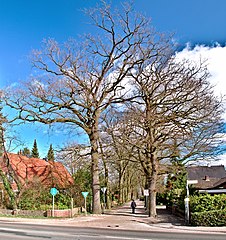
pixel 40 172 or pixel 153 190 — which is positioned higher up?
pixel 40 172

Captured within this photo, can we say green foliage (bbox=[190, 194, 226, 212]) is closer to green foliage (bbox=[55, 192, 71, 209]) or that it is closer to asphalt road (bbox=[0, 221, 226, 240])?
asphalt road (bbox=[0, 221, 226, 240])

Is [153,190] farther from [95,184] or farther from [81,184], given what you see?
[81,184]

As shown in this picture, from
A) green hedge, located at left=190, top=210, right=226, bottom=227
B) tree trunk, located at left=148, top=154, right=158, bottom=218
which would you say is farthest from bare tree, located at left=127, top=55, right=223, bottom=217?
green hedge, located at left=190, top=210, right=226, bottom=227

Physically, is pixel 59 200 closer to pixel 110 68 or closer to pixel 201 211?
pixel 110 68

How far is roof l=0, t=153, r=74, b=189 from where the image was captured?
116ft

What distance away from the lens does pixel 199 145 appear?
26.1 metres

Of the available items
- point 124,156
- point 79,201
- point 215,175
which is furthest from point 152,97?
point 215,175

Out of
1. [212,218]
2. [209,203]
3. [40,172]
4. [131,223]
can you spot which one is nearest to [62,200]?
[40,172]

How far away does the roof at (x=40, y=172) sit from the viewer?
35.5 m

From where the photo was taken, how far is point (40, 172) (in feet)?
126

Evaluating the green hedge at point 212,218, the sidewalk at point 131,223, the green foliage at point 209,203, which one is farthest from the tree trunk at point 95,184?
the green hedge at point 212,218

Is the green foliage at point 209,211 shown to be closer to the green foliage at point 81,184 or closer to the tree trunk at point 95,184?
the tree trunk at point 95,184

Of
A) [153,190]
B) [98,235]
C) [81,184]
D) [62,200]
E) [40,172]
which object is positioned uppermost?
[40,172]

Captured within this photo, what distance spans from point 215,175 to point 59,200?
141 ft
